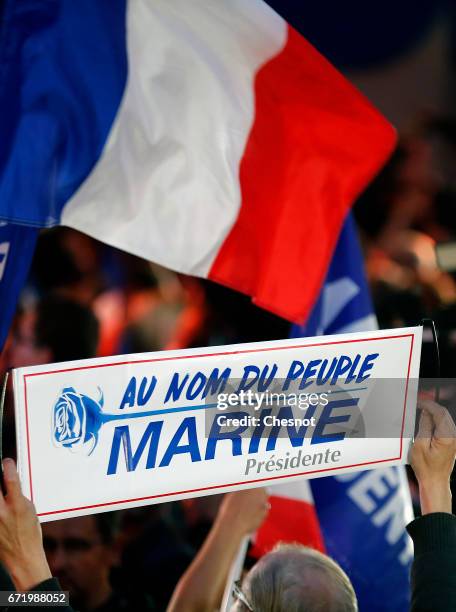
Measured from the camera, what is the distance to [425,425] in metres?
1.86

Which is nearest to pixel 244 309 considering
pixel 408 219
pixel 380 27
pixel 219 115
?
pixel 219 115

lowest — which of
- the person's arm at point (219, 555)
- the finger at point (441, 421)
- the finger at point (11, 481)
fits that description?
the person's arm at point (219, 555)

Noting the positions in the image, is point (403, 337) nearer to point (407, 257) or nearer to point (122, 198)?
point (122, 198)

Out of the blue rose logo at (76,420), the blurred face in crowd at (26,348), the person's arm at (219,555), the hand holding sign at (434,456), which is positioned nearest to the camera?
the blue rose logo at (76,420)

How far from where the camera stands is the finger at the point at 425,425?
6.06 feet

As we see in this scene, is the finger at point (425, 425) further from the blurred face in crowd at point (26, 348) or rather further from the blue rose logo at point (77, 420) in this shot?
the blurred face in crowd at point (26, 348)

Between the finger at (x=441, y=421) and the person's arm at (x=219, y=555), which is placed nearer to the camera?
the finger at (x=441, y=421)

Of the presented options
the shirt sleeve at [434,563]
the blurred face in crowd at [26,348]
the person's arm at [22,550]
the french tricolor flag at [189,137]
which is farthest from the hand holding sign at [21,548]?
the blurred face in crowd at [26,348]

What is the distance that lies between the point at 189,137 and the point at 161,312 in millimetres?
1985

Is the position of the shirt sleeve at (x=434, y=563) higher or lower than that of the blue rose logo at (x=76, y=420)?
lower

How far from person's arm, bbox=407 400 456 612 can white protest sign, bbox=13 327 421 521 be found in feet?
0.16

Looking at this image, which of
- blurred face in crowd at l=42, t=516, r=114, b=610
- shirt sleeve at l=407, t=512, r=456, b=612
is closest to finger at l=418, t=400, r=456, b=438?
shirt sleeve at l=407, t=512, r=456, b=612

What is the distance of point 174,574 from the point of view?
272 centimetres

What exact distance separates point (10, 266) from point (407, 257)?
2644 millimetres
